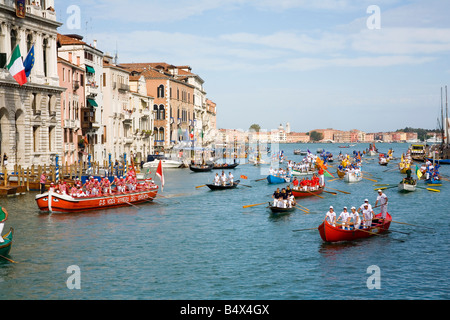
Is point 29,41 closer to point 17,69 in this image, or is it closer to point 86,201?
point 17,69

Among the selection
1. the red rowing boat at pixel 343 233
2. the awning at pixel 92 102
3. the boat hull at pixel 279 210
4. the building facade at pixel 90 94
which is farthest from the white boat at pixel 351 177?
the red rowing boat at pixel 343 233

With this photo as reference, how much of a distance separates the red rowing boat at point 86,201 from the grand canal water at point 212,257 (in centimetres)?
69

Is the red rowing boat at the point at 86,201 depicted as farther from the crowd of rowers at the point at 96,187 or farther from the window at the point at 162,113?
the window at the point at 162,113

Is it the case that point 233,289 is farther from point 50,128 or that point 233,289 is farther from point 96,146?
point 96,146

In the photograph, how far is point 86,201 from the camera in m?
34.2

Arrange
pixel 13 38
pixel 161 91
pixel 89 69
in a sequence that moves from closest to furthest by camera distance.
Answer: pixel 13 38, pixel 89 69, pixel 161 91

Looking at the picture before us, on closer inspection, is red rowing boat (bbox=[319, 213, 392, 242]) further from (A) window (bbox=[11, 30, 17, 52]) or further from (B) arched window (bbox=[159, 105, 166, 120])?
(B) arched window (bbox=[159, 105, 166, 120])

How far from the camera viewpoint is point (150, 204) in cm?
4000

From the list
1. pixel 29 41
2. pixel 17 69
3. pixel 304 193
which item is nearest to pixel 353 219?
pixel 304 193

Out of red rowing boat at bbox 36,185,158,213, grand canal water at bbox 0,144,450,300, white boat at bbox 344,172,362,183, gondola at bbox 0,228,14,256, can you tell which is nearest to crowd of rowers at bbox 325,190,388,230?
grand canal water at bbox 0,144,450,300

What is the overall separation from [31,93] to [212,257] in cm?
3013

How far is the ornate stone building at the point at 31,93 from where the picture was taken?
4391 cm
